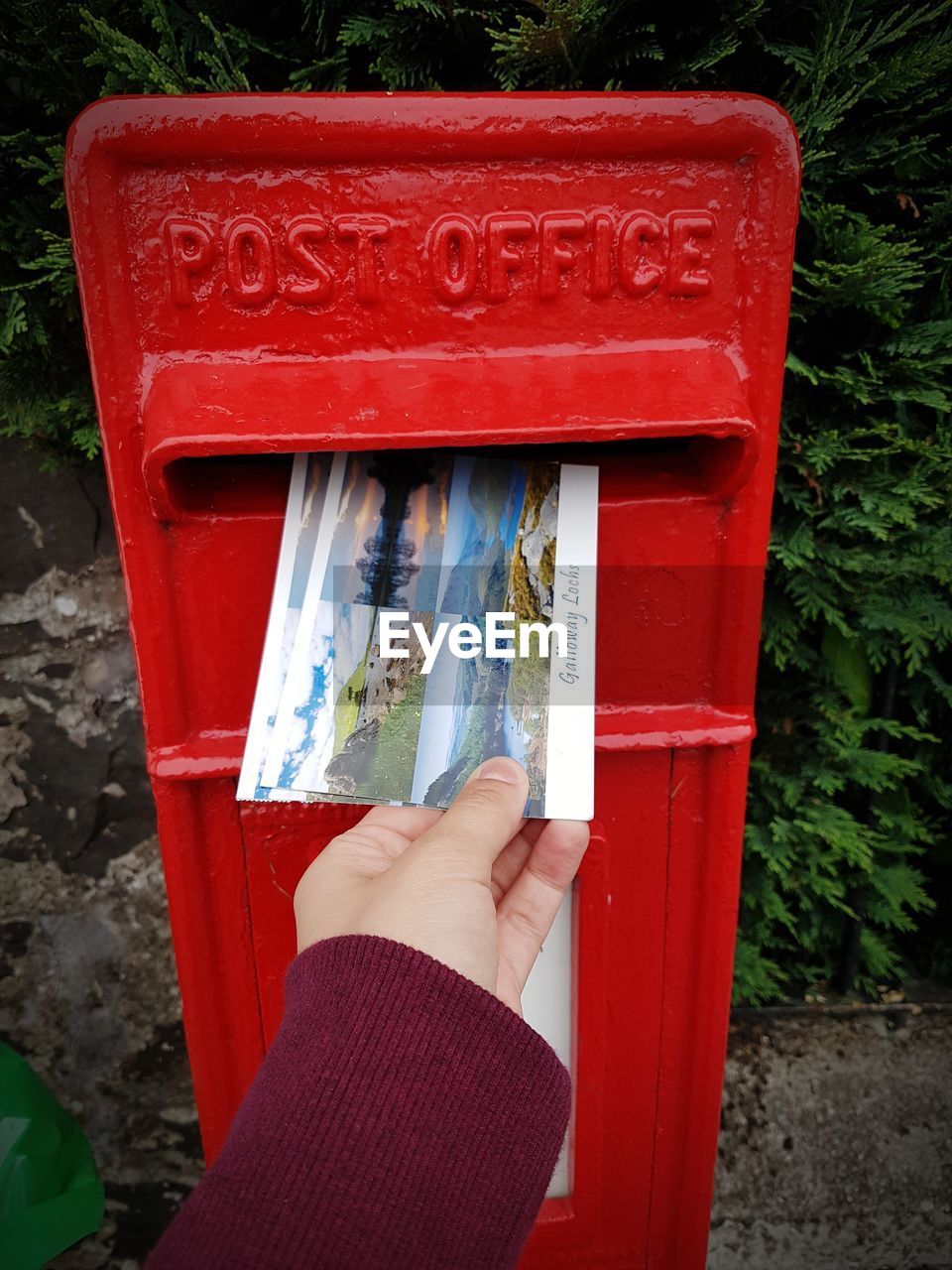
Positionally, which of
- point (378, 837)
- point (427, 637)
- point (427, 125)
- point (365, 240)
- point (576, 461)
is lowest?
point (378, 837)

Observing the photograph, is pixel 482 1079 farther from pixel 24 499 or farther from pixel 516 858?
pixel 24 499

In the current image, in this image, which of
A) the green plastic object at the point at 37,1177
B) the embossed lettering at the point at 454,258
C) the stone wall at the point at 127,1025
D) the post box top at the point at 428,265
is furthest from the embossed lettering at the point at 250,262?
the green plastic object at the point at 37,1177

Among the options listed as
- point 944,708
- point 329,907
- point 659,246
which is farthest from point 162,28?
point 944,708

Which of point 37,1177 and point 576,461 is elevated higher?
point 576,461

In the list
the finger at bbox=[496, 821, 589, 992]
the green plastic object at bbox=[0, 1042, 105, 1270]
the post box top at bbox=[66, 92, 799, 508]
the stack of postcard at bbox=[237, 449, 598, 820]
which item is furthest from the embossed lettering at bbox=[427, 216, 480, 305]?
the green plastic object at bbox=[0, 1042, 105, 1270]

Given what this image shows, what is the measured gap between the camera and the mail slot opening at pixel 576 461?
0.94 m

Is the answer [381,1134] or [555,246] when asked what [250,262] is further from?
[381,1134]

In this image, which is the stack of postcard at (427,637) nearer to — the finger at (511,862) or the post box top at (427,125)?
the finger at (511,862)

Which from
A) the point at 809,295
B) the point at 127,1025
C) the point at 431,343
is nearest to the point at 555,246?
the point at 431,343

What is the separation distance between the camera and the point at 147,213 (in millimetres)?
849

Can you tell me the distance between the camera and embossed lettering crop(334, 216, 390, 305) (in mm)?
866

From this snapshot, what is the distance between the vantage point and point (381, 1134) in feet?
2.35

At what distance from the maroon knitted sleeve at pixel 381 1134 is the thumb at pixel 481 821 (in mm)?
126

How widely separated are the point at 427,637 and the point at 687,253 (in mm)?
525
